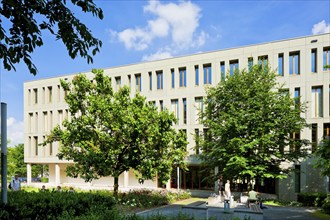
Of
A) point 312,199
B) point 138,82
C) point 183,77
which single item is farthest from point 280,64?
A: point 138,82

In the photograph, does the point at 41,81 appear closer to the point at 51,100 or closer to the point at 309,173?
the point at 51,100

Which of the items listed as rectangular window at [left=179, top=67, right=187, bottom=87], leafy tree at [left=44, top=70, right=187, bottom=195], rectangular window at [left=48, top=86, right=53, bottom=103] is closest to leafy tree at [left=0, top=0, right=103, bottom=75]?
leafy tree at [left=44, top=70, right=187, bottom=195]

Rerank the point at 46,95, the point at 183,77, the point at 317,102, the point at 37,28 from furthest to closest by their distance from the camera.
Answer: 1. the point at 46,95
2. the point at 183,77
3. the point at 317,102
4. the point at 37,28

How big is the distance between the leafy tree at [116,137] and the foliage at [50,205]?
8.90m

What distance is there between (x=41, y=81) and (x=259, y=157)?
115 ft

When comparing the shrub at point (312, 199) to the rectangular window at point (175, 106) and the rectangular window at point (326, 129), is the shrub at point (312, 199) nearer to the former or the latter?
the rectangular window at point (326, 129)

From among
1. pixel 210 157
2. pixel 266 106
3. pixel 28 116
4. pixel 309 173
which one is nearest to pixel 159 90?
pixel 210 157

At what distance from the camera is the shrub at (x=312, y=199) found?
81.8ft

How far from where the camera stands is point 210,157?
90.7ft

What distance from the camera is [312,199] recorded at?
84.0 ft

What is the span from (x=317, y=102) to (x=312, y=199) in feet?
29.2

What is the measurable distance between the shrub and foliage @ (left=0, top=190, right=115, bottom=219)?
18045 millimetres

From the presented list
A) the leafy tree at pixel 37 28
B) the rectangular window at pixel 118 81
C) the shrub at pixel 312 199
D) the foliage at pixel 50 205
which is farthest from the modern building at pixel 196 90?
the leafy tree at pixel 37 28

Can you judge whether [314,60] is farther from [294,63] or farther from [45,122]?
[45,122]
